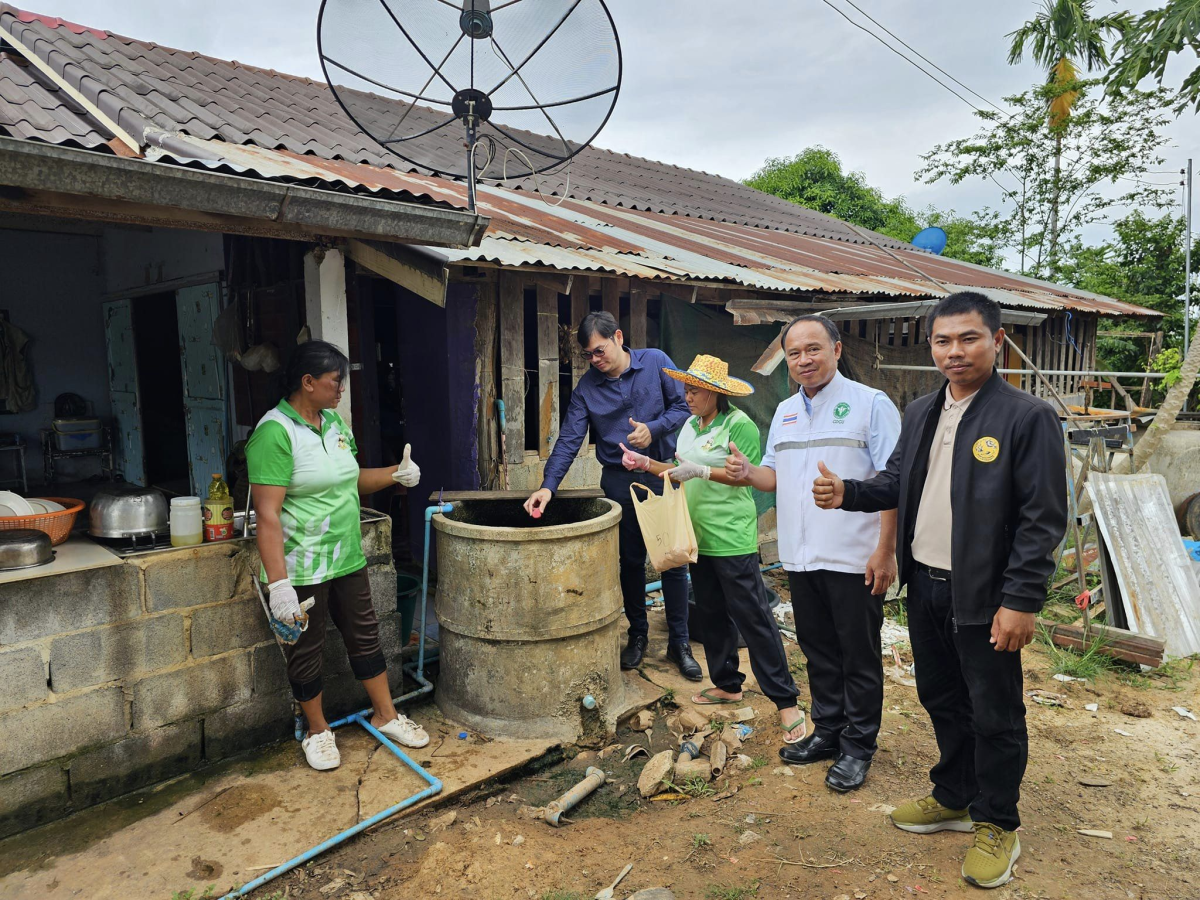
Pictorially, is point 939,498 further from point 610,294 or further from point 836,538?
point 610,294

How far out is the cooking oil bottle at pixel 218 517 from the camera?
11.7 feet

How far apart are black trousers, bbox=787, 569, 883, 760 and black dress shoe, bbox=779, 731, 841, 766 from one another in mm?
34

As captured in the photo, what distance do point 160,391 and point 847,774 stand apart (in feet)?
25.1

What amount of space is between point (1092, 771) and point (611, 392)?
3.19 m

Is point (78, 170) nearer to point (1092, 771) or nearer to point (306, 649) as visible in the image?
point (306, 649)

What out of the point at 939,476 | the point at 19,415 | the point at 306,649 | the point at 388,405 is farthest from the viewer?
the point at 19,415

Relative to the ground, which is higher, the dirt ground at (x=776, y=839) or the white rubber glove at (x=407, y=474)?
the white rubber glove at (x=407, y=474)

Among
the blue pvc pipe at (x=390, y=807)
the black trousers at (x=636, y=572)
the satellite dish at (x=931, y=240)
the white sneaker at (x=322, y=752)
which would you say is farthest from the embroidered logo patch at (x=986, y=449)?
the satellite dish at (x=931, y=240)

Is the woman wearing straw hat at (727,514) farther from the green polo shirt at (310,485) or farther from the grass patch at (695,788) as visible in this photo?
the green polo shirt at (310,485)

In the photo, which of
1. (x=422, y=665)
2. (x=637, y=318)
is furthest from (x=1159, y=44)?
(x=422, y=665)

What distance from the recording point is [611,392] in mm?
4480

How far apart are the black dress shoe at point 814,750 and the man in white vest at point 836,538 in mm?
94

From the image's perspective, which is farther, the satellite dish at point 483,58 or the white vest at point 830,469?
the satellite dish at point 483,58

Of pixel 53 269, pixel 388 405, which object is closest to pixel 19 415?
pixel 53 269
